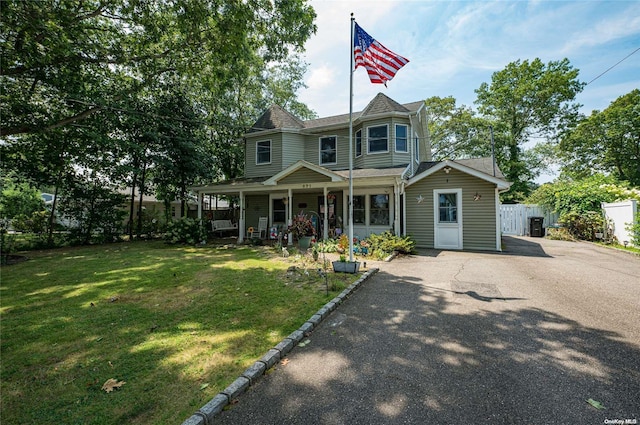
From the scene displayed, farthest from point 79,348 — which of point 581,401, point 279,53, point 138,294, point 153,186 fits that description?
point 153,186

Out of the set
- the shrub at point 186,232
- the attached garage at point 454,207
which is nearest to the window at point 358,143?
the attached garage at point 454,207

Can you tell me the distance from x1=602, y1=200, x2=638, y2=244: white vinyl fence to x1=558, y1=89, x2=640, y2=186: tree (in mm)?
18541

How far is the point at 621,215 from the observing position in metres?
11.2

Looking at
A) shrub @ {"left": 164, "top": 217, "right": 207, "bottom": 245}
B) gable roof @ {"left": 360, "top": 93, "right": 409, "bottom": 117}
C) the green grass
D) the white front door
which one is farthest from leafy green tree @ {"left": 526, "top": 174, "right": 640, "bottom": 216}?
shrub @ {"left": 164, "top": 217, "right": 207, "bottom": 245}

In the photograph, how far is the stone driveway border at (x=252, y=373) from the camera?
222 centimetres

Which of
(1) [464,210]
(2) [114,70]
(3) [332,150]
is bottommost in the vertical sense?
(1) [464,210]

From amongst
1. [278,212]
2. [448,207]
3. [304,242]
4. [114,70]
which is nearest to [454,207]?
[448,207]

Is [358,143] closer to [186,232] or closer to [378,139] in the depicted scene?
[378,139]

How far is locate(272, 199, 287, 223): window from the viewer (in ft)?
51.1

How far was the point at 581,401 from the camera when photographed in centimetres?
238

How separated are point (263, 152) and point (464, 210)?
37.1 ft

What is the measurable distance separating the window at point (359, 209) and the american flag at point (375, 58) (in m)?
6.25

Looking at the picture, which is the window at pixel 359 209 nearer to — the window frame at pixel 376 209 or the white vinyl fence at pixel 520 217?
the window frame at pixel 376 209

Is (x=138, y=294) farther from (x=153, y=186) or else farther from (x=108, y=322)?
(x=153, y=186)
